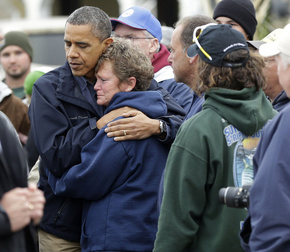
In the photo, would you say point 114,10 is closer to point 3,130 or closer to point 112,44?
point 112,44

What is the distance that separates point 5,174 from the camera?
8.88ft

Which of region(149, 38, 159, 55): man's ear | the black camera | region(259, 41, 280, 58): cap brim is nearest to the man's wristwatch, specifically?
region(259, 41, 280, 58): cap brim

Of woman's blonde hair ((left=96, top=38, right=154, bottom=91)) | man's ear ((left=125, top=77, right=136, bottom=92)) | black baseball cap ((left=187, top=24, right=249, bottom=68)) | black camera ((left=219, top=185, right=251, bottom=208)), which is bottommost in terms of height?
black camera ((left=219, top=185, right=251, bottom=208))

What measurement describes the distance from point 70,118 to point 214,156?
42.5 inches

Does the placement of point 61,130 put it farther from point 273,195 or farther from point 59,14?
point 59,14

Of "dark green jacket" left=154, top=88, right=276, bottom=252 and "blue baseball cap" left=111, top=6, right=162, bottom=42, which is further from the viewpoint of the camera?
"blue baseball cap" left=111, top=6, right=162, bottom=42

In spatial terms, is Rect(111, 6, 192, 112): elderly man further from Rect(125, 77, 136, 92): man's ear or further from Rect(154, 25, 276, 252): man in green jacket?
Rect(154, 25, 276, 252): man in green jacket

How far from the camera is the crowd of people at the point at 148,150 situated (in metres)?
2.77

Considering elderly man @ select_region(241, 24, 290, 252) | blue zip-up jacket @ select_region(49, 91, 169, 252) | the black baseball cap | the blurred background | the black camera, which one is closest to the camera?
elderly man @ select_region(241, 24, 290, 252)

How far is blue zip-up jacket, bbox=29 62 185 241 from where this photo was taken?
376 cm

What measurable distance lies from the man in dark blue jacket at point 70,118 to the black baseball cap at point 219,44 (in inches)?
25.2

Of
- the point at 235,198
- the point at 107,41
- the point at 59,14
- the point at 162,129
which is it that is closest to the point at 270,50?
the point at 235,198

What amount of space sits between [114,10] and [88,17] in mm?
11921

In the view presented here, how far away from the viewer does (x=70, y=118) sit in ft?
12.8
